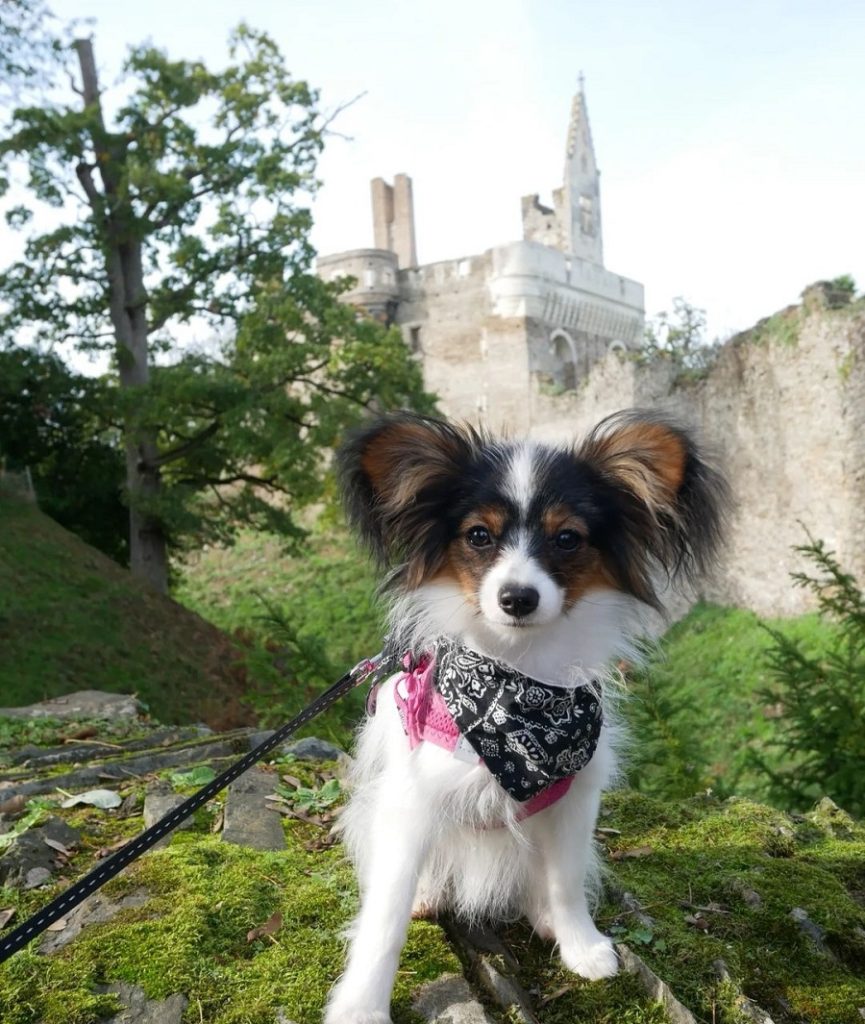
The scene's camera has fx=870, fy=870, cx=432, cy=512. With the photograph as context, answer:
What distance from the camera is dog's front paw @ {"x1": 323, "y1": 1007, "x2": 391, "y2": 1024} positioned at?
6.83 feet

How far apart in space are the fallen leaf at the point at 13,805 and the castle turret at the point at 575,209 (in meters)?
46.3

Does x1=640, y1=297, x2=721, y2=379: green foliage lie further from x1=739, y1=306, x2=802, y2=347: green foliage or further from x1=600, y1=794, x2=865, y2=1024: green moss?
x1=600, y1=794, x2=865, y2=1024: green moss

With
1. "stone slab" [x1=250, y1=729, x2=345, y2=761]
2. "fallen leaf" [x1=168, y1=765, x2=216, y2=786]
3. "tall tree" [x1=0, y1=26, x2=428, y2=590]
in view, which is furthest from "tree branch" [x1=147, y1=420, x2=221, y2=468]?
"fallen leaf" [x1=168, y1=765, x2=216, y2=786]

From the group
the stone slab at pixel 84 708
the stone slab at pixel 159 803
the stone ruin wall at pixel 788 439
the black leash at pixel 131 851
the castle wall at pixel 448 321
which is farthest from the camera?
the castle wall at pixel 448 321

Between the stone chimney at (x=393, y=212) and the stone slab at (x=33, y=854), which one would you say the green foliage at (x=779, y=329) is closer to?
the stone slab at (x=33, y=854)

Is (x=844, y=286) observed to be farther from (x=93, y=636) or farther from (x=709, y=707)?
(x=93, y=636)

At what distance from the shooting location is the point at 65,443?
17125 millimetres

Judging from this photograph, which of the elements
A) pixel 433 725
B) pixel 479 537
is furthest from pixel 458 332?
pixel 433 725

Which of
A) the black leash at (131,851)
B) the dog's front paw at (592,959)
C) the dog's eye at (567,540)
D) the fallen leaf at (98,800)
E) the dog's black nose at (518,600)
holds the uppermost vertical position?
the dog's eye at (567,540)

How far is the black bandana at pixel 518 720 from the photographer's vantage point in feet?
7.40

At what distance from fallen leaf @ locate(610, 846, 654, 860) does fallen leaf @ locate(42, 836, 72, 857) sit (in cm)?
193

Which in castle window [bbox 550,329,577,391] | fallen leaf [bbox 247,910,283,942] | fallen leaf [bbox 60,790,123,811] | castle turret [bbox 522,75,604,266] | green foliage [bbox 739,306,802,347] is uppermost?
castle turret [bbox 522,75,604,266]

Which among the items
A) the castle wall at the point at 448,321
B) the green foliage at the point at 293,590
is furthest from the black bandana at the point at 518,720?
the castle wall at the point at 448,321

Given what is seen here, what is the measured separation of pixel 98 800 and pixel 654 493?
2534mm
